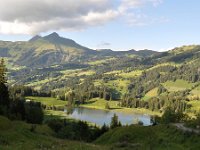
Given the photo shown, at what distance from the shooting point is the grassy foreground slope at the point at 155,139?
173ft

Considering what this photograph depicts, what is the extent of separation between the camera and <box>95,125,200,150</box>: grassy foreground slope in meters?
52.8

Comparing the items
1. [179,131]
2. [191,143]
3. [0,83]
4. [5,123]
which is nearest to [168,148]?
[191,143]

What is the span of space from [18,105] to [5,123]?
8811 centimetres

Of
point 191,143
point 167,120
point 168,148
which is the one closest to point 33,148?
point 168,148

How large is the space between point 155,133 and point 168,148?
20582 millimetres

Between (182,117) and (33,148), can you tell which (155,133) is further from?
(182,117)

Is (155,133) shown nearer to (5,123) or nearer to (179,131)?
(179,131)

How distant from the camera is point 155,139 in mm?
61469

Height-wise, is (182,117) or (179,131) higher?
(179,131)

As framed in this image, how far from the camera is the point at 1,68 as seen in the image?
13388cm

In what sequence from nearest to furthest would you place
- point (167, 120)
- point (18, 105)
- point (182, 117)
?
point (18, 105) < point (167, 120) < point (182, 117)

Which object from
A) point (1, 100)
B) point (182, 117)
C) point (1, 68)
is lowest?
point (182, 117)

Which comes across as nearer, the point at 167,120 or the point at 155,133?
the point at 155,133

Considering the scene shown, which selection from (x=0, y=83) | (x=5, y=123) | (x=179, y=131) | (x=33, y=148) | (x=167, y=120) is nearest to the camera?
(x=33, y=148)
